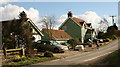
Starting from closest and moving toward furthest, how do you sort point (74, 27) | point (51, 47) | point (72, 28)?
point (51, 47) → point (74, 27) → point (72, 28)

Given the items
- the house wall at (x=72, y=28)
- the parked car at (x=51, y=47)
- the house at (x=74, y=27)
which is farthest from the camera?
the house wall at (x=72, y=28)

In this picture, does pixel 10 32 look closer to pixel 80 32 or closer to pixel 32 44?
pixel 32 44

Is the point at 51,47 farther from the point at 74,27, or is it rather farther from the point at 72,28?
the point at 72,28

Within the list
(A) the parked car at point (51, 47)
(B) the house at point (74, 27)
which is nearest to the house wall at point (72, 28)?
(B) the house at point (74, 27)

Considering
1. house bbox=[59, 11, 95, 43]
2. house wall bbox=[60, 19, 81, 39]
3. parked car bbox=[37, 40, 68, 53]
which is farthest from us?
house wall bbox=[60, 19, 81, 39]

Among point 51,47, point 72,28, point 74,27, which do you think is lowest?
point 51,47

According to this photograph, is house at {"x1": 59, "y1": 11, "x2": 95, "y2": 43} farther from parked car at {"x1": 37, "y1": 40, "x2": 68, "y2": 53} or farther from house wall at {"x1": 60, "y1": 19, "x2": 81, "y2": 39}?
parked car at {"x1": 37, "y1": 40, "x2": 68, "y2": 53}

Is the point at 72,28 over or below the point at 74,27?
below

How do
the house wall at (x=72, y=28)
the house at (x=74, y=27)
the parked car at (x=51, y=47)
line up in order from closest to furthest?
the parked car at (x=51, y=47) → the house at (x=74, y=27) → the house wall at (x=72, y=28)

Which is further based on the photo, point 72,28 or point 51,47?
point 72,28

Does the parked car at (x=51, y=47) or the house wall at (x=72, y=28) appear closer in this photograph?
the parked car at (x=51, y=47)

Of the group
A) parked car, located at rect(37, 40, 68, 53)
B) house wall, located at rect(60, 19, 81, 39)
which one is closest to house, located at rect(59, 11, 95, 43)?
house wall, located at rect(60, 19, 81, 39)

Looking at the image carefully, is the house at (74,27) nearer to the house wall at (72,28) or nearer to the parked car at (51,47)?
the house wall at (72,28)


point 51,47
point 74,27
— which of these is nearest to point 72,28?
point 74,27
